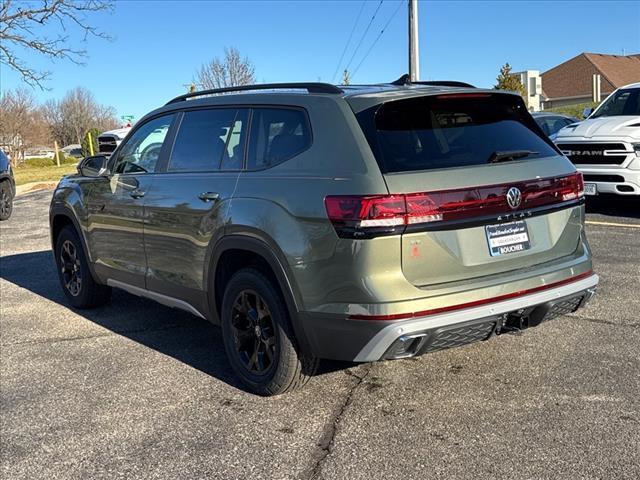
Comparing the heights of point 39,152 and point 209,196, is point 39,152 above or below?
above

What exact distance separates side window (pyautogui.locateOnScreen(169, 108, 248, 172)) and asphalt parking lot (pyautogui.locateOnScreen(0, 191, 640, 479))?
1.39 m

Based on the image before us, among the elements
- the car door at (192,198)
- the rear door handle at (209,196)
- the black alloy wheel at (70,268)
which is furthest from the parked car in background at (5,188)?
the rear door handle at (209,196)

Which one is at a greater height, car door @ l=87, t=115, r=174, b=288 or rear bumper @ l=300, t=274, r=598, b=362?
car door @ l=87, t=115, r=174, b=288

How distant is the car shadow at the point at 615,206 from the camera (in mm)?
9988

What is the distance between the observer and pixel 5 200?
12.8 m

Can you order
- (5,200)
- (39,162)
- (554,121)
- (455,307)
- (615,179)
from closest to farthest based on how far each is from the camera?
(455,307) → (615,179) → (5,200) → (554,121) → (39,162)

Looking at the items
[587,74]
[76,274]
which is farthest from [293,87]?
[587,74]

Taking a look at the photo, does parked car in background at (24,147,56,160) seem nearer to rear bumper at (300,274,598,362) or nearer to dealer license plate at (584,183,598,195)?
dealer license plate at (584,183,598,195)

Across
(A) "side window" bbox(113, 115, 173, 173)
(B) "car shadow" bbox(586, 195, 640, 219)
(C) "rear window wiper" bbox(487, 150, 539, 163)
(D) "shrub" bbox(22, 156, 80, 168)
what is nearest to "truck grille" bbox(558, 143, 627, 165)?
(B) "car shadow" bbox(586, 195, 640, 219)

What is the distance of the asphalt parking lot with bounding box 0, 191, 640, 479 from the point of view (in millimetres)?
3123

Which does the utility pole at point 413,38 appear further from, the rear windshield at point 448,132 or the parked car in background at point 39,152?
the parked car in background at point 39,152

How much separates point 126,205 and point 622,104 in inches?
332

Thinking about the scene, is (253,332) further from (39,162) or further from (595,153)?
(39,162)

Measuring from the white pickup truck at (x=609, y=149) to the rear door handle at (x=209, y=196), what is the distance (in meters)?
6.95
